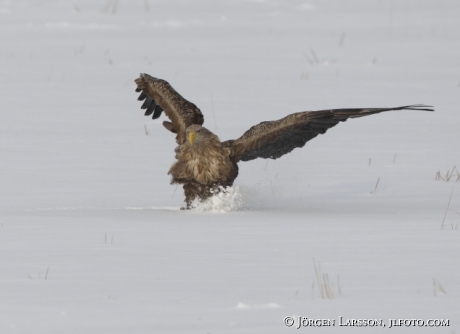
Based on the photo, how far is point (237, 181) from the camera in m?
9.25

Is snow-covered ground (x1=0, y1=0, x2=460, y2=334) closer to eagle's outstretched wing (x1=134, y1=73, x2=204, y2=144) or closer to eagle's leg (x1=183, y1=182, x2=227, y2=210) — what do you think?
eagle's leg (x1=183, y1=182, x2=227, y2=210)

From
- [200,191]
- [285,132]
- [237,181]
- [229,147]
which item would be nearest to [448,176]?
[237,181]

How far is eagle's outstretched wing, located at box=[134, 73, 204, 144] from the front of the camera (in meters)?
8.38

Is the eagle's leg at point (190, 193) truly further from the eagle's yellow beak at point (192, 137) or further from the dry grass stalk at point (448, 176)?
the dry grass stalk at point (448, 176)

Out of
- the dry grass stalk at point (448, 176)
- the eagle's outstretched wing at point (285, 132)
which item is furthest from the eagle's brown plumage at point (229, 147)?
the dry grass stalk at point (448, 176)

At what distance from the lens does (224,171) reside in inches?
300

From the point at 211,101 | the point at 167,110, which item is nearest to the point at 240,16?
the point at 211,101

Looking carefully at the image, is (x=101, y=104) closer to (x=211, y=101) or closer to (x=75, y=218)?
(x=211, y=101)

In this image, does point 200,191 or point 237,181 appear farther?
point 237,181

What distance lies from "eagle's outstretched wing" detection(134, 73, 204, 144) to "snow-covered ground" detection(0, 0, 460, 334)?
0.58 metres

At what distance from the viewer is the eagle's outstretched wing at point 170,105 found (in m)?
8.38

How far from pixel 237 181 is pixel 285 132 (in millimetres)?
1816

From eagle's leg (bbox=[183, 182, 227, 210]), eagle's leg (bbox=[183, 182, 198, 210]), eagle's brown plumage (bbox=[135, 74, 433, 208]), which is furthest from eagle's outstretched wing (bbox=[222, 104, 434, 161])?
eagle's leg (bbox=[183, 182, 198, 210])

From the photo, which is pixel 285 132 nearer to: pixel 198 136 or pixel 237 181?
pixel 198 136
